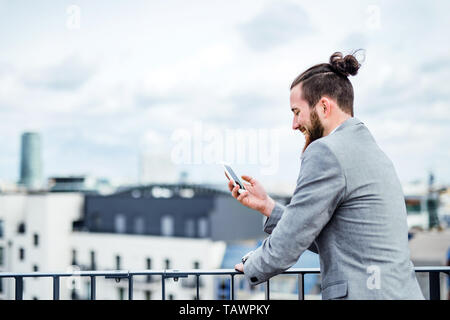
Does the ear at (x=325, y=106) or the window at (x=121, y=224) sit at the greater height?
the ear at (x=325, y=106)

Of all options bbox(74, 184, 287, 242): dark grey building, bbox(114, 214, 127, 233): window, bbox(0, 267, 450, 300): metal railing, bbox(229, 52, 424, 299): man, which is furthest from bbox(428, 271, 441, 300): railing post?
bbox(114, 214, 127, 233): window

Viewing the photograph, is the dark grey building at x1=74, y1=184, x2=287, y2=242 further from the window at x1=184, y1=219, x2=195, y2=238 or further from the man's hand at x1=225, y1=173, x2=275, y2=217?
the man's hand at x1=225, y1=173, x2=275, y2=217

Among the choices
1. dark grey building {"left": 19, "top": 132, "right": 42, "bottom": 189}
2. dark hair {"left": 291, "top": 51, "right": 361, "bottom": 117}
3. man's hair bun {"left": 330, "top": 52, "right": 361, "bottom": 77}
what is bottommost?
dark hair {"left": 291, "top": 51, "right": 361, "bottom": 117}

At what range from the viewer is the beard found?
1249mm

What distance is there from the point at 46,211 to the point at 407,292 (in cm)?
2761

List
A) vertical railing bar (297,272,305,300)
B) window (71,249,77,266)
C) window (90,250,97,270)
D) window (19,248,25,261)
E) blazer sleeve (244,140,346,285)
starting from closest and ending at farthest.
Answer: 1. blazer sleeve (244,140,346,285)
2. vertical railing bar (297,272,305,300)
3. window (90,250,97,270)
4. window (71,249,77,266)
5. window (19,248,25,261)

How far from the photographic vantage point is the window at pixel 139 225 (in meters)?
23.9

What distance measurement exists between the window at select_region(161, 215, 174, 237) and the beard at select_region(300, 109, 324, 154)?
2197 centimetres

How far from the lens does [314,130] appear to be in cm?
126

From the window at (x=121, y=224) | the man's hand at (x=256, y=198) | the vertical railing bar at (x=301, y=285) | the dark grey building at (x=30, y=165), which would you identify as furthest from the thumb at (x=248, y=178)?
the dark grey building at (x=30, y=165)

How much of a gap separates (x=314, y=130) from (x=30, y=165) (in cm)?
2913

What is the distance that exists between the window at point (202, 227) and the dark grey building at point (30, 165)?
10870 mm

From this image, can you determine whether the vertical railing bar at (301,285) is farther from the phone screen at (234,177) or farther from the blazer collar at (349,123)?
the blazer collar at (349,123)
